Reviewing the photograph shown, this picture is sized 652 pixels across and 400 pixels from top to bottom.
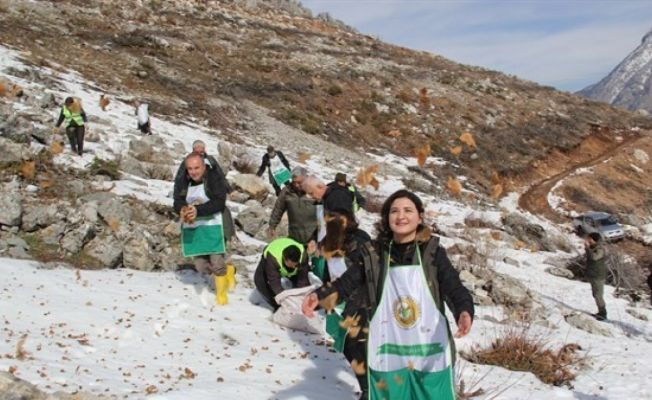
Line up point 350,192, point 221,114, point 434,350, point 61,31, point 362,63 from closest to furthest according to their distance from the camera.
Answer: point 434,350 → point 350,192 → point 221,114 → point 61,31 → point 362,63

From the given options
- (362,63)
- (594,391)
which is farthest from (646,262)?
(362,63)

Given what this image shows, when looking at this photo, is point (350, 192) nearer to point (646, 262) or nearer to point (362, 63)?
point (646, 262)

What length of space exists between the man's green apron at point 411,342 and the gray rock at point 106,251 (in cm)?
537

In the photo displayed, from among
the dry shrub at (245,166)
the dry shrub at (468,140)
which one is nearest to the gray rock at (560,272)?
the dry shrub at (245,166)

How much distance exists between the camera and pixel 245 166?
1683cm

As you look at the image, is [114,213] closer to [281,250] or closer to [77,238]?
[77,238]

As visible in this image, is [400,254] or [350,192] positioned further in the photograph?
[350,192]

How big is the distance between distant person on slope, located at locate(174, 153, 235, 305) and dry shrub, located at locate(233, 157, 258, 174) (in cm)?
988

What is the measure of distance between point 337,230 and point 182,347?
1.80 m

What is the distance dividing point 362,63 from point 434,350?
3664 centimetres

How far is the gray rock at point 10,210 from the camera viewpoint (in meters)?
7.92

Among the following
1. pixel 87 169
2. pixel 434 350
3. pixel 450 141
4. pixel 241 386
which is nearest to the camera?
pixel 434 350

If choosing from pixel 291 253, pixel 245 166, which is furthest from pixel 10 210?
pixel 245 166

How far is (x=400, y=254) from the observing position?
344cm
